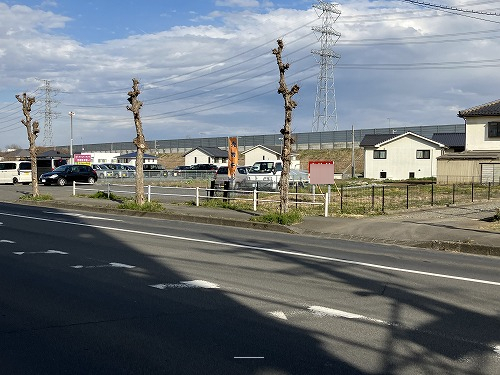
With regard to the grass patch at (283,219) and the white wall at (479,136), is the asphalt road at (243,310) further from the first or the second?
the white wall at (479,136)

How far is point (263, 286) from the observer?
8883 millimetres

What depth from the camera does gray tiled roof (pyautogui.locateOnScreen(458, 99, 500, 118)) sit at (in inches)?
1828

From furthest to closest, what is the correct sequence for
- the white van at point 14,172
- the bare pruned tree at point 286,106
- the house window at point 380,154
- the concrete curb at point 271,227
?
the house window at point 380,154, the white van at point 14,172, the bare pruned tree at point 286,106, the concrete curb at point 271,227

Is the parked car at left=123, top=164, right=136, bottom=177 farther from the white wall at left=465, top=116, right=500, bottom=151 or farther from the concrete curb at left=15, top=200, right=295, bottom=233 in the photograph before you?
the white wall at left=465, top=116, right=500, bottom=151

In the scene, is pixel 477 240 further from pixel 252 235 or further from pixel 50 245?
pixel 50 245

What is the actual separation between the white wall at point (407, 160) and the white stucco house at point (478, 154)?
31.4ft

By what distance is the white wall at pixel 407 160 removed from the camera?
57.5m

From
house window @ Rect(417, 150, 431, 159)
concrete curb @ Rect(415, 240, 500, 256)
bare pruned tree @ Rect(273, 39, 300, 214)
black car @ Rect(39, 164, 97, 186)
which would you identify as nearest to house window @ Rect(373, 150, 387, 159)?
house window @ Rect(417, 150, 431, 159)

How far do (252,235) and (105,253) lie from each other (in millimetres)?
5305

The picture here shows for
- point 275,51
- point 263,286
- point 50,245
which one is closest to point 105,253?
point 50,245

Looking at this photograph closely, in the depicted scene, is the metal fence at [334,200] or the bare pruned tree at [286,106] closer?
the bare pruned tree at [286,106]

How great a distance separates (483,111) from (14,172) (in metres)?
36.6

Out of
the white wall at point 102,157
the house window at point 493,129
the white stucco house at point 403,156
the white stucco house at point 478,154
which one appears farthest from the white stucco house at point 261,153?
the house window at point 493,129

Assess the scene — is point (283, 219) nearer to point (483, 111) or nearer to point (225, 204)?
point (225, 204)
